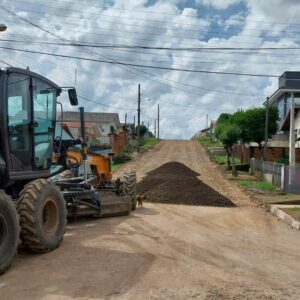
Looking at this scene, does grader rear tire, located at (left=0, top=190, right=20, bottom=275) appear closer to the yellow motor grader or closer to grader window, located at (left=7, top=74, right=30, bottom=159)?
the yellow motor grader

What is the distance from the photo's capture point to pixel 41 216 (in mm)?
9438

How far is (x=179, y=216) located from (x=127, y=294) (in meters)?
8.90

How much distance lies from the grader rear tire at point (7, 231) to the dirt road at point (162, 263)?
0.26 metres

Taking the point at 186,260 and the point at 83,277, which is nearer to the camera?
the point at 83,277

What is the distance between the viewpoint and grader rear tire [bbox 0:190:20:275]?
8.07m

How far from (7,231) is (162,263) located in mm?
2554

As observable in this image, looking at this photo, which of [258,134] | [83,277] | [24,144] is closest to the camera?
[83,277]

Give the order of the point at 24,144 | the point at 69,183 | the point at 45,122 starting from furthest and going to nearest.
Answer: the point at 69,183 → the point at 45,122 → the point at 24,144

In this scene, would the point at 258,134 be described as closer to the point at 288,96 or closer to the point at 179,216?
the point at 288,96

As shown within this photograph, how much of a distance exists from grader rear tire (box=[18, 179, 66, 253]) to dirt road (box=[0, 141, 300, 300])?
0.25 metres

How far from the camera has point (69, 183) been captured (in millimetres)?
13438

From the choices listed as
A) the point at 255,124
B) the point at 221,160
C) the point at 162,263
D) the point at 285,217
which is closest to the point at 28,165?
the point at 162,263

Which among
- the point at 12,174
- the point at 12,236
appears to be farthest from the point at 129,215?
the point at 12,236

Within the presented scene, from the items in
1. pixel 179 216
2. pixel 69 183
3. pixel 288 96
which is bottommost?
pixel 179 216
